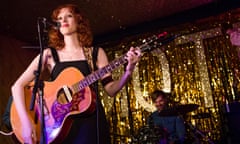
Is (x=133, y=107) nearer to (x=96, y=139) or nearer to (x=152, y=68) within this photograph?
(x=152, y=68)

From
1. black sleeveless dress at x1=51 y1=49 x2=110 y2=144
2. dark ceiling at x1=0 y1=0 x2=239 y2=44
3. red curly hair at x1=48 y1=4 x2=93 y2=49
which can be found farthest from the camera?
dark ceiling at x1=0 y1=0 x2=239 y2=44

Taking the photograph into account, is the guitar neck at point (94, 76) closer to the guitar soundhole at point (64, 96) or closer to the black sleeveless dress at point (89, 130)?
the guitar soundhole at point (64, 96)

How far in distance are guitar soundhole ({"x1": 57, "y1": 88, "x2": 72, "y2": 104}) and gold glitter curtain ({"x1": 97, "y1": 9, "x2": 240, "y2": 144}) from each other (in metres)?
2.99

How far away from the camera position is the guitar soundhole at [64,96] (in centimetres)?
206

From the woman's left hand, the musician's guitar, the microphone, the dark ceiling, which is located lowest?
the musician's guitar

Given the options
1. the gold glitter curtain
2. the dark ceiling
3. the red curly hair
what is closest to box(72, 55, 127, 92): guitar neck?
the red curly hair

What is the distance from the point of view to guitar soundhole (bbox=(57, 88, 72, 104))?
2.06m

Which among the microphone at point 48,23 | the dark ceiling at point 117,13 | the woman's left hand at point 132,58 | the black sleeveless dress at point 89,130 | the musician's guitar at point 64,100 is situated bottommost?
the black sleeveless dress at point 89,130

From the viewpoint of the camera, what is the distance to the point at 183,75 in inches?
225

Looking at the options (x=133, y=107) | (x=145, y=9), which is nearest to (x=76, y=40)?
(x=145, y=9)

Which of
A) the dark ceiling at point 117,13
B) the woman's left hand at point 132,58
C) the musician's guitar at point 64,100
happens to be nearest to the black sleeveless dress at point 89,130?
the musician's guitar at point 64,100

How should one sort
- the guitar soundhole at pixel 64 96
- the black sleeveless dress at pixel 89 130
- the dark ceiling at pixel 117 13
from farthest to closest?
the dark ceiling at pixel 117 13
the guitar soundhole at pixel 64 96
the black sleeveless dress at pixel 89 130

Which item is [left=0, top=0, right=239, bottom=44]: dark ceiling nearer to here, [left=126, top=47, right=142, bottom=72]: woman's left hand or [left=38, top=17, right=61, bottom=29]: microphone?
[left=38, top=17, right=61, bottom=29]: microphone

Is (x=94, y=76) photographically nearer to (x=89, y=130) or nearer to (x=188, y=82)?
(x=89, y=130)
